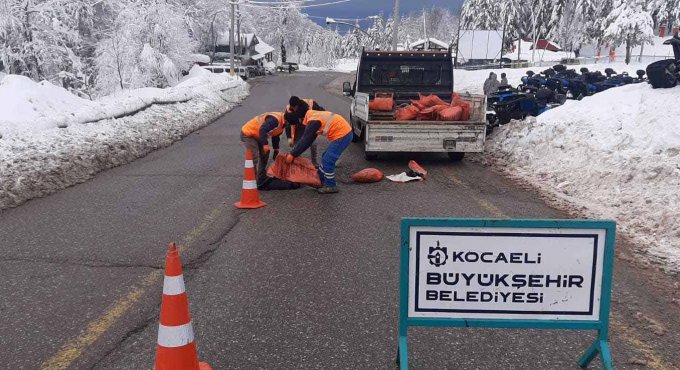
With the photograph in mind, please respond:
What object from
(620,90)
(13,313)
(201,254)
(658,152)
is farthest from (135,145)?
(620,90)

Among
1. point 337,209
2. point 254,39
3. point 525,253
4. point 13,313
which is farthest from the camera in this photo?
point 254,39

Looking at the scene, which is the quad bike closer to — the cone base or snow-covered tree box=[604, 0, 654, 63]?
the cone base

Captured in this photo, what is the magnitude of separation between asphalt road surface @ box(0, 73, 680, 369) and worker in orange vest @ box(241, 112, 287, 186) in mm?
534

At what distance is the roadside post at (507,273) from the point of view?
123 inches

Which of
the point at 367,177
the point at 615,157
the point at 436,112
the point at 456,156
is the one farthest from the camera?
the point at 456,156

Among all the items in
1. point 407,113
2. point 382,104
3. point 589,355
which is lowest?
point 589,355

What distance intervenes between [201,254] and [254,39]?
87.3m

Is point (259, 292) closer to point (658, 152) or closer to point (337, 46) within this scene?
point (658, 152)

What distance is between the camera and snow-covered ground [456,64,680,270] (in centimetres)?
673

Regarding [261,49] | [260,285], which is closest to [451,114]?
[260,285]

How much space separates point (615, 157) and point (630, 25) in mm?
52595

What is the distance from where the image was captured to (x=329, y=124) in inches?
336

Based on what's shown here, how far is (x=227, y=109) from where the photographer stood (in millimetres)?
24859

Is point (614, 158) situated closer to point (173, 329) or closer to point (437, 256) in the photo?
point (437, 256)
